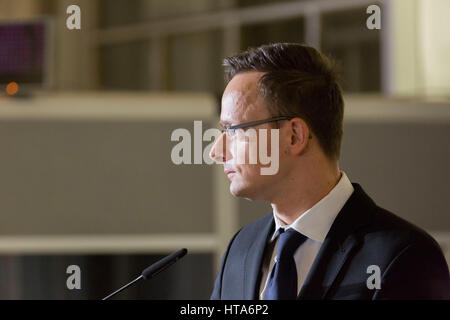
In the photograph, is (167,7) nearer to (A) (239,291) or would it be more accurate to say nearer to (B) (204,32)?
(B) (204,32)

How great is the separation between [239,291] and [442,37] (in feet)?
3.57

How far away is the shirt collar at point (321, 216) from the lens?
77cm

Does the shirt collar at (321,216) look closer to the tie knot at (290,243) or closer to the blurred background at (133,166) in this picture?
the tie knot at (290,243)

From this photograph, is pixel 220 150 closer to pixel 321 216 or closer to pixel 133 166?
pixel 321 216

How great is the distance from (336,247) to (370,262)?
40mm

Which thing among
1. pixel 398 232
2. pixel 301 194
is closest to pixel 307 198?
pixel 301 194

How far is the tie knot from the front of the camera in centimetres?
77

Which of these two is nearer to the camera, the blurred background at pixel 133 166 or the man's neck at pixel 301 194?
the man's neck at pixel 301 194

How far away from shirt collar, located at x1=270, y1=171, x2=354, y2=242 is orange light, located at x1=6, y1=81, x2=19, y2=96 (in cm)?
94

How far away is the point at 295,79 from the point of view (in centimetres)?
76

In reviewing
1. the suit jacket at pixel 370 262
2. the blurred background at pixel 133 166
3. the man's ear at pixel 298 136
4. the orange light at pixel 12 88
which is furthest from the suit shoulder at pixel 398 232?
the orange light at pixel 12 88

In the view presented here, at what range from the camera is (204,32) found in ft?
8.99

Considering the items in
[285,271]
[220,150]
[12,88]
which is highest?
[12,88]
